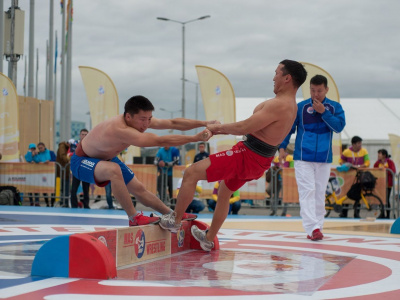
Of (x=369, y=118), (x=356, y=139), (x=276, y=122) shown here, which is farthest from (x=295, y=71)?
(x=369, y=118)

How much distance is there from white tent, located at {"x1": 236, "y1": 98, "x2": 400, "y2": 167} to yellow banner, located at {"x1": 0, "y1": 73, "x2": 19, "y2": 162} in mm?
11803

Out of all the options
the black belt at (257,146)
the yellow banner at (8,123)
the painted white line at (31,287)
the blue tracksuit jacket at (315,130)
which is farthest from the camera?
the yellow banner at (8,123)

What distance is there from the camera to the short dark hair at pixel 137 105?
21.3 feet

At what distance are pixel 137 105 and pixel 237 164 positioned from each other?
1.24m

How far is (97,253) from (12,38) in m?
23.4

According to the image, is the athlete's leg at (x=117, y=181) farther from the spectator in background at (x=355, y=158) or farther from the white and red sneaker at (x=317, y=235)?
the spectator in background at (x=355, y=158)

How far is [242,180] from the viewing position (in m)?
6.70

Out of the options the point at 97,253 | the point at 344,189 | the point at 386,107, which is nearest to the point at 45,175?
the point at 344,189

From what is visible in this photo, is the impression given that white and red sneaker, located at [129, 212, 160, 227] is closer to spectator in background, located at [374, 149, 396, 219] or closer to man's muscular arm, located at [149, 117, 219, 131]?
man's muscular arm, located at [149, 117, 219, 131]

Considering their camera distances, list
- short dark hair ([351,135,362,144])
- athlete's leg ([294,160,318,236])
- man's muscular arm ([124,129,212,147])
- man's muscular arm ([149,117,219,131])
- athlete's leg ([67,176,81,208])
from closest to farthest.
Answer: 1. man's muscular arm ([124,129,212,147])
2. man's muscular arm ([149,117,219,131])
3. athlete's leg ([294,160,318,236])
4. athlete's leg ([67,176,81,208])
5. short dark hair ([351,135,362,144])

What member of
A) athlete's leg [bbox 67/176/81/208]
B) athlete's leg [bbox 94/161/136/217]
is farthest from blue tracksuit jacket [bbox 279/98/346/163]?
athlete's leg [bbox 67/176/81/208]

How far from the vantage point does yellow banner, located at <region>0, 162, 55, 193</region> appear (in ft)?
57.0

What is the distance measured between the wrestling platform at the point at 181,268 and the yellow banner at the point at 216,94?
43.6 ft

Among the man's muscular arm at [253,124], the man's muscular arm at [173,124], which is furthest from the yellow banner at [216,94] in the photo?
the man's muscular arm at [253,124]
